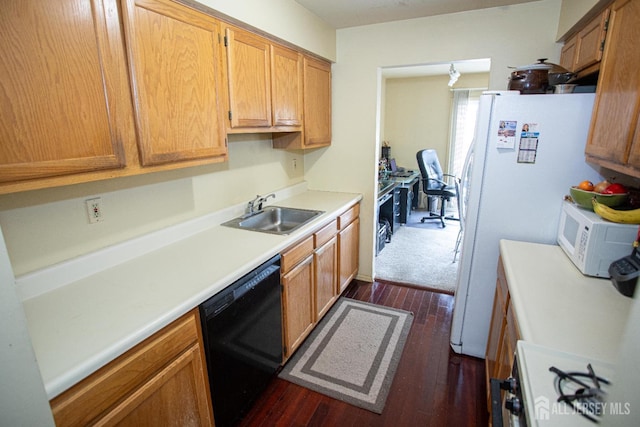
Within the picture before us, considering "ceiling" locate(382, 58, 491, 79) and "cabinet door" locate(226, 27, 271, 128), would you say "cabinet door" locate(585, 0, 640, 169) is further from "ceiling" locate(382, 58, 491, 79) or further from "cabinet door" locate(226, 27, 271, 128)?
"ceiling" locate(382, 58, 491, 79)

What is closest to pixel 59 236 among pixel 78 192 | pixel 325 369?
pixel 78 192

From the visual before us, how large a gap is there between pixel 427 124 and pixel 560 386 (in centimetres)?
546

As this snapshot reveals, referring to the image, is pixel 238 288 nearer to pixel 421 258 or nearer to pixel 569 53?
pixel 569 53

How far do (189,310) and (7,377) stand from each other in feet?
2.14

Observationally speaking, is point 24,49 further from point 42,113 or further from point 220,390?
point 220,390

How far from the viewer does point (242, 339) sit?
1640 millimetres

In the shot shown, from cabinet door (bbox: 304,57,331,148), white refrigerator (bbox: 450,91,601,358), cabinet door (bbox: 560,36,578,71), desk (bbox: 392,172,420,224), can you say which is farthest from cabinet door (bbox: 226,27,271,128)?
desk (bbox: 392,172,420,224)

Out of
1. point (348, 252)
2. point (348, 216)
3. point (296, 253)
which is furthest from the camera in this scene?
point (348, 252)

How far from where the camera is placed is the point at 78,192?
1462 millimetres

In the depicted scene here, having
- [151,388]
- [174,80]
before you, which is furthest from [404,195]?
[151,388]

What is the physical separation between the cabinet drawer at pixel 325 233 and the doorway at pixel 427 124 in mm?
1721

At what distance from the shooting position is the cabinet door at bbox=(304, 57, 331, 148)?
268 centimetres

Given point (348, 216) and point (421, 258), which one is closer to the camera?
point (348, 216)

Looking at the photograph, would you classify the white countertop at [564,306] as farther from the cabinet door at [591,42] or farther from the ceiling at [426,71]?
the ceiling at [426,71]
